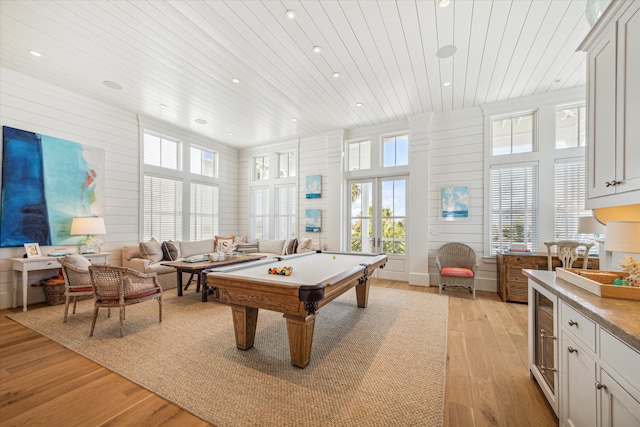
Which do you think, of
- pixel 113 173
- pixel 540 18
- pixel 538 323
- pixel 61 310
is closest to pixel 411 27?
pixel 540 18

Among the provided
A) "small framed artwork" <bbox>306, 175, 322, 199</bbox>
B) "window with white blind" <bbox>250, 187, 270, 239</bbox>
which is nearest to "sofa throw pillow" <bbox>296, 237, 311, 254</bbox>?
"small framed artwork" <bbox>306, 175, 322, 199</bbox>

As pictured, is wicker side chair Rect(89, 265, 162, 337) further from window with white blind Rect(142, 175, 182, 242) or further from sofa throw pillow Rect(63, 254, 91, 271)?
window with white blind Rect(142, 175, 182, 242)

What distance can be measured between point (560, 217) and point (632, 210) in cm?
314

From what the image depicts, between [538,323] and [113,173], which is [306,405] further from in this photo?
[113,173]

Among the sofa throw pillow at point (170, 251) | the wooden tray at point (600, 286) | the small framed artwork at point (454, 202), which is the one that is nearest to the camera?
the wooden tray at point (600, 286)

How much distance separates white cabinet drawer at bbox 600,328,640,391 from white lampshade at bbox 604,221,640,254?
1.96ft

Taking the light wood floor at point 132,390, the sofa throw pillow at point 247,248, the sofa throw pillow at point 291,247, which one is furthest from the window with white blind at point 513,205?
the sofa throw pillow at point 247,248

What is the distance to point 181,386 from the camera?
2062 mm

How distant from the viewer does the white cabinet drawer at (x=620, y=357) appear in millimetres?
954

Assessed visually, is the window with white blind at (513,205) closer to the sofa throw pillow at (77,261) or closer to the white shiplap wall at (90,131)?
the sofa throw pillow at (77,261)

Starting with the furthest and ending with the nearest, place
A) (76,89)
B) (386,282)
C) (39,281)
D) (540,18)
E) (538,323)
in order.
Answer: (386,282)
(76,89)
(39,281)
(540,18)
(538,323)

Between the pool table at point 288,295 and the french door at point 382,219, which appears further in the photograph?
the french door at point 382,219

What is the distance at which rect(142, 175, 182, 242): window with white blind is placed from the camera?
18.4 ft

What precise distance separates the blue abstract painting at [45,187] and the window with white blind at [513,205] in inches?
287
